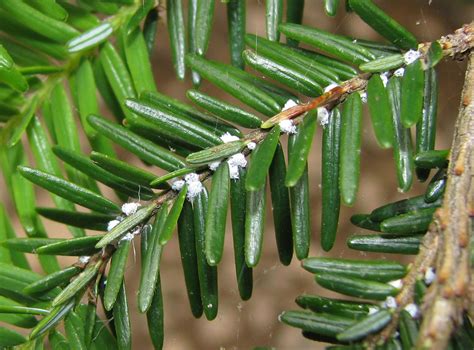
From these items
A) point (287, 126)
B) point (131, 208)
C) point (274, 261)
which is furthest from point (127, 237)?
point (274, 261)

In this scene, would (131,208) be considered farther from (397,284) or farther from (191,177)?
(397,284)

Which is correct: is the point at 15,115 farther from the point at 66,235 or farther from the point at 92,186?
the point at 66,235

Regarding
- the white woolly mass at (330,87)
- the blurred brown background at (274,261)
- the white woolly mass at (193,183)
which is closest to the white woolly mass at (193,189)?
the white woolly mass at (193,183)

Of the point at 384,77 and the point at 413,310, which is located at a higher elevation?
the point at 384,77

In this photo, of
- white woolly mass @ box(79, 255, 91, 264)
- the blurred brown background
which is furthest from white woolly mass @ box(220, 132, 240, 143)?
the blurred brown background

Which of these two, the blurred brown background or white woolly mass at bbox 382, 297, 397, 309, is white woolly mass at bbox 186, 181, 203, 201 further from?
the blurred brown background

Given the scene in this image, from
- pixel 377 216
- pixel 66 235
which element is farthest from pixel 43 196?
pixel 377 216

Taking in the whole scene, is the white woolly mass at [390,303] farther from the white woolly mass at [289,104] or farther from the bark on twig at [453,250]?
the white woolly mass at [289,104]
